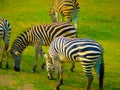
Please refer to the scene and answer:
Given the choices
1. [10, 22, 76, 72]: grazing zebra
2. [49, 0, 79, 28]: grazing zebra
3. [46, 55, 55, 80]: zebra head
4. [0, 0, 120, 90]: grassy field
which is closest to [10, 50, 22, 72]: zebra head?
[10, 22, 76, 72]: grazing zebra

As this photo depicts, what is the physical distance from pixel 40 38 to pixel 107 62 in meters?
3.83

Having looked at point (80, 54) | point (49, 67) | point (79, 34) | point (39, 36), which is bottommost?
point (49, 67)

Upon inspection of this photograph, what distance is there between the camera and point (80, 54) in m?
9.84

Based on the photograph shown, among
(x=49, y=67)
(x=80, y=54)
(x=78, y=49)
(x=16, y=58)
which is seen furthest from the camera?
(x=16, y=58)

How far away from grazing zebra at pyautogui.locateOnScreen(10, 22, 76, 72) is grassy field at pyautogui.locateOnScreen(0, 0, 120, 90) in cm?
62

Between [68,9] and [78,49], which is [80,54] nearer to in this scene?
[78,49]

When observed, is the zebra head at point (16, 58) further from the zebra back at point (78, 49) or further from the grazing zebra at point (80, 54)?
the zebra back at point (78, 49)

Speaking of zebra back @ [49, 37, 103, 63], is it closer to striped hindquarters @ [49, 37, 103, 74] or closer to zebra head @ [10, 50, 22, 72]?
striped hindquarters @ [49, 37, 103, 74]

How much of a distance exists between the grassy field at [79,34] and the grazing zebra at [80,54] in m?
1.03

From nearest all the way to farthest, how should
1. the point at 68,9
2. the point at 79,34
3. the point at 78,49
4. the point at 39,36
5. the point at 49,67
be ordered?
1. the point at 78,49
2. the point at 49,67
3. the point at 39,36
4. the point at 68,9
5. the point at 79,34

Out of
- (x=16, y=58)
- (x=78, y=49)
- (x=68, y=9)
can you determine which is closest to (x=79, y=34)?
(x=68, y=9)

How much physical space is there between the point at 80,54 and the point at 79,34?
10735 millimetres

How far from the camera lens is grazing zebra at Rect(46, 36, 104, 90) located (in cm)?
973

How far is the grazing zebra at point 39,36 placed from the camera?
494 inches
